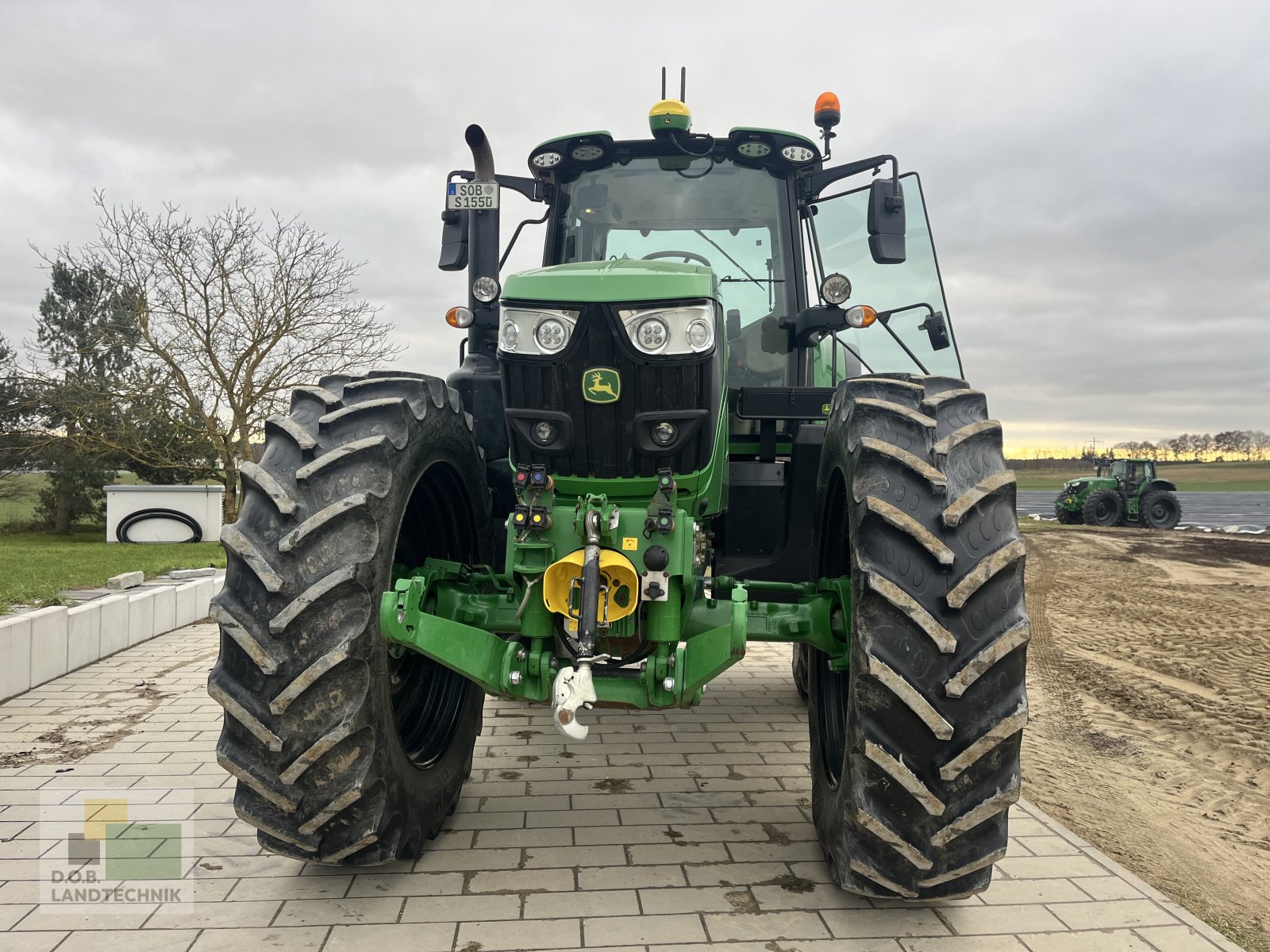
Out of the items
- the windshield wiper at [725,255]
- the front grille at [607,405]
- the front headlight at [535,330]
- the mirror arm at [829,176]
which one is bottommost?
the front grille at [607,405]

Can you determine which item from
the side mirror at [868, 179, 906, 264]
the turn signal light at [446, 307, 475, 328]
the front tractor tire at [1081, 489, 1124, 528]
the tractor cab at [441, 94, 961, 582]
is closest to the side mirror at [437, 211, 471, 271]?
the tractor cab at [441, 94, 961, 582]

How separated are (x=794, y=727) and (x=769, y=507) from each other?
5.97ft

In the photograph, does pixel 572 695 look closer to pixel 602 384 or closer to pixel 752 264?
pixel 602 384

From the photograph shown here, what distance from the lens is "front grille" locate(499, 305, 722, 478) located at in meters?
3.22

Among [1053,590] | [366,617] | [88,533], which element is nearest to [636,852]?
[366,617]

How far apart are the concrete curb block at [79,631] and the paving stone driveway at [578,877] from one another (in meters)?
1.10

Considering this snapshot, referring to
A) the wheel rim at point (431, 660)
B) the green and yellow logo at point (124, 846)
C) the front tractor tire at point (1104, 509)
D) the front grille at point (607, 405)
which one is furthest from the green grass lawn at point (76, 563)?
the front tractor tire at point (1104, 509)

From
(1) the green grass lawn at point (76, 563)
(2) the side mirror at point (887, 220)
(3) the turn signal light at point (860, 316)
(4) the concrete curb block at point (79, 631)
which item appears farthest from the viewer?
(1) the green grass lawn at point (76, 563)

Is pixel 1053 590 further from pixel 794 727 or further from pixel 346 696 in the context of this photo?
pixel 346 696

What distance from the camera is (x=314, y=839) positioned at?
301 centimetres

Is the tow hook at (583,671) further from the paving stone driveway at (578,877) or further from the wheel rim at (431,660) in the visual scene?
the wheel rim at (431,660)

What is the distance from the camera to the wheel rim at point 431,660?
3.79 metres

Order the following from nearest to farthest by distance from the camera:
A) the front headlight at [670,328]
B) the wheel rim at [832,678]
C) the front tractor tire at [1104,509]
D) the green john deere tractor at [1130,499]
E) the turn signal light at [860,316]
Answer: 1. the front headlight at [670,328]
2. the wheel rim at [832,678]
3. the turn signal light at [860,316]
4. the green john deere tractor at [1130,499]
5. the front tractor tire at [1104,509]

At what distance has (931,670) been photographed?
274 centimetres
